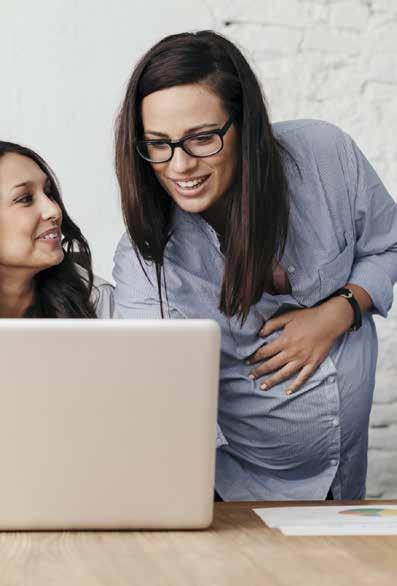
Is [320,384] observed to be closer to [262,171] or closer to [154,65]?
[262,171]

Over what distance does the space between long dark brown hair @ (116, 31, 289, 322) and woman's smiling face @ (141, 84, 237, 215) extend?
0.08 ft

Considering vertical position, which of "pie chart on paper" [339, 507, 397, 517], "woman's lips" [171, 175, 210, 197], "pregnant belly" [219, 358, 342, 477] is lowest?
"pregnant belly" [219, 358, 342, 477]

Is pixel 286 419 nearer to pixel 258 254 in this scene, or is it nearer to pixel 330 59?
pixel 258 254

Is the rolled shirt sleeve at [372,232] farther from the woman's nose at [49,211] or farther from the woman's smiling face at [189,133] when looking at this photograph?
the woman's nose at [49,211]

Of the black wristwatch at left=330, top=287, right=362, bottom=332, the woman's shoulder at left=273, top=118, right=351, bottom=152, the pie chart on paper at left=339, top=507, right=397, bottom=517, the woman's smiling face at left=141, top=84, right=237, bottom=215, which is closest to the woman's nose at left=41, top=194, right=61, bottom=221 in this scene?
the woman's smiling face at left=141, top=84, right=237, bottom=215

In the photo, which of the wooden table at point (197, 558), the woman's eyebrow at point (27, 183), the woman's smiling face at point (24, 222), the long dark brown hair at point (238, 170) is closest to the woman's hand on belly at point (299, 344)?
the long dark brown hair at point (238, 170)

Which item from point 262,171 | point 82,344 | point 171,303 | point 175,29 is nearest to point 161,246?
point 171,303

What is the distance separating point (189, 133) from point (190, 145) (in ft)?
0.10

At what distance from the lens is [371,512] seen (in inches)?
58.6

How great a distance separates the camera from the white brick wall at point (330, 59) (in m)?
2.69

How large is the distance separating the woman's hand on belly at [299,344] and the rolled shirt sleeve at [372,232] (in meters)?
0.11

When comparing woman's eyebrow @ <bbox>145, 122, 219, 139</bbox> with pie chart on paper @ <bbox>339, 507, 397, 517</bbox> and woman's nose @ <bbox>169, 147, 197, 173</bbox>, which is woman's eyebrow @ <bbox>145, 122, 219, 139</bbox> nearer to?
woman's nose @ <bbox>169, 147, 197, 173</bbox>

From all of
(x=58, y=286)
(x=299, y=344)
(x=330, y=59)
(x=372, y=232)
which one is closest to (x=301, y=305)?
(x=299, y=344)

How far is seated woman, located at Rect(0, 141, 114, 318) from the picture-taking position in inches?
90.6
